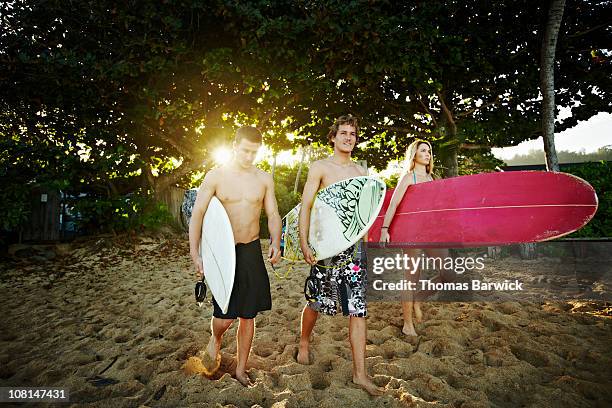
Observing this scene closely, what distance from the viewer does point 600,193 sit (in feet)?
22.4

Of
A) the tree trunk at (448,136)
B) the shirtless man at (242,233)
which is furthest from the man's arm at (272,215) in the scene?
the tree trunk at (448,136)

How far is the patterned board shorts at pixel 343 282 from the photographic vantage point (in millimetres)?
2355

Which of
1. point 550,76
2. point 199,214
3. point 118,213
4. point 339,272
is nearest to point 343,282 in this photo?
point 339,272

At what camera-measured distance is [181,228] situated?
10.9 meters

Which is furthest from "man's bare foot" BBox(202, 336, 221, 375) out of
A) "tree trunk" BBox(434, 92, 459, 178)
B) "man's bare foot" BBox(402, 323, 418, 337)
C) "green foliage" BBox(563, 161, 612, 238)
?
"green foliage" BBox(563, 161, 612, 238)

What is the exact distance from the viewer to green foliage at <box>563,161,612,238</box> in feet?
21.9

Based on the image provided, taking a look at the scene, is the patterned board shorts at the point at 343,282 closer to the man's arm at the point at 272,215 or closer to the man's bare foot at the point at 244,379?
the man's arm at the point at 272,215

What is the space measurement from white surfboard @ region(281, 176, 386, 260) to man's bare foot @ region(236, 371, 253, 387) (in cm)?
96

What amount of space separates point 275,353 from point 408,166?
2.21 m

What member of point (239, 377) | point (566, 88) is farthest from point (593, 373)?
point (566, 88)

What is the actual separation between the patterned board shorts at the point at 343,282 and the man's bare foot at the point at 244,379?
661 mm

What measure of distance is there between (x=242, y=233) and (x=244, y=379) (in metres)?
1.00

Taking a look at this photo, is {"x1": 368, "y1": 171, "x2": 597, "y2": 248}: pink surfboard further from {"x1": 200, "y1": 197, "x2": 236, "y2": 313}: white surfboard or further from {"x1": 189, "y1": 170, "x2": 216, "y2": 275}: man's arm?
{"x1": 189, "y1": 170, "x2": 216, "y2": 275}: man's arm

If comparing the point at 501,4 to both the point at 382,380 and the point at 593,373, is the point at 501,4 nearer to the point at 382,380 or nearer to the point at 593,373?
the point at 593,373
